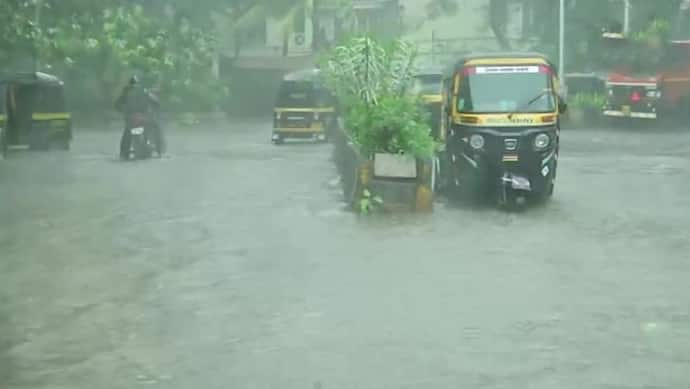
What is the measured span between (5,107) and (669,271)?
824 inches

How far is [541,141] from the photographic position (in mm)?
18531

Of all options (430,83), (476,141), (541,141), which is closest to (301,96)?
(430,83)

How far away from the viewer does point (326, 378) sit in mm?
9172

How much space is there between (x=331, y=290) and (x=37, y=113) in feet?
72.3

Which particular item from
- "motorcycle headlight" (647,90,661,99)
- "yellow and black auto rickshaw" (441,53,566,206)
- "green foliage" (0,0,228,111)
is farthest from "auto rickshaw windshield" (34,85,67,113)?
"yellow and black auto rickshaw" (441,53,566,206)

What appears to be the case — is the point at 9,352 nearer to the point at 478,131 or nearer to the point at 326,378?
the point at 326,378

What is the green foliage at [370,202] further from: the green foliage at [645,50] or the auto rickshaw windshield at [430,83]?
the green foliage at [645,50]

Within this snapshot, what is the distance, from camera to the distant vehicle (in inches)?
1448

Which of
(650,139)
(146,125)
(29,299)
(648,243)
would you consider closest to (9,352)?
(29,299)

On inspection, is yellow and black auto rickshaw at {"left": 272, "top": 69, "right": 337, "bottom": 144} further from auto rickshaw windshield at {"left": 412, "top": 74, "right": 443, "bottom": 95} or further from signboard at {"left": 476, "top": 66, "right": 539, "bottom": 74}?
signboard at {"left": 476, "top": 66, "right": 539, "bottom": 74}

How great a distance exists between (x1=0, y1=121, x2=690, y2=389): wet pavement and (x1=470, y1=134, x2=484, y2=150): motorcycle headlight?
0.88 metres

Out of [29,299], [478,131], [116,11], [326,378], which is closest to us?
[326,378]

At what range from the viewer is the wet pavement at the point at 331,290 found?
9.52 metres

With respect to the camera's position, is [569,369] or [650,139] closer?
[569,369]
